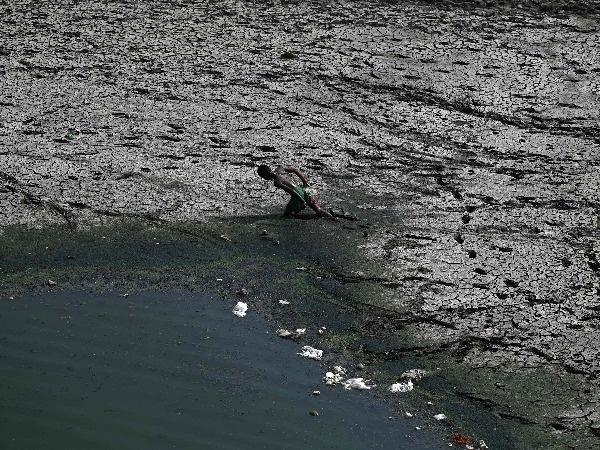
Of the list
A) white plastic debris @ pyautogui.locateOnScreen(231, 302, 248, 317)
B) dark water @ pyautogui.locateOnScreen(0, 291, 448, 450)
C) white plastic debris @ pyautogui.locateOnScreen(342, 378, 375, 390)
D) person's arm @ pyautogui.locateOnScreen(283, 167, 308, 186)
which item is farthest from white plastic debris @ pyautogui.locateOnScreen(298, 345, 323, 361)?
person's arm @ pyautogui.locateOnScreen(283, 167, 308, 186)

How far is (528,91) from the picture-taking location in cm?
1169

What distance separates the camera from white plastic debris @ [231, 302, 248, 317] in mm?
7994

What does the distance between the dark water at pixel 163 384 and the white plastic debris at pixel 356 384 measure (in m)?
0.07

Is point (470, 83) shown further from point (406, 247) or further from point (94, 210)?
point (94, 210)

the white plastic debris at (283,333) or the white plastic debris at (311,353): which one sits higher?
the white plastic debris at (311,353)

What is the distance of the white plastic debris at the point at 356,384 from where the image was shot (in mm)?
7082

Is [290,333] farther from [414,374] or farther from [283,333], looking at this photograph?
[414,374]

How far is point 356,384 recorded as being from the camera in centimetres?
Answer: 709

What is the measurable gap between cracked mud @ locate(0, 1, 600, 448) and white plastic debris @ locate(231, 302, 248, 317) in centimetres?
114

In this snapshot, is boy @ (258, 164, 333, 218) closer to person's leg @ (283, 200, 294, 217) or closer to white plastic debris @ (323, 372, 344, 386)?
person's leg @ (283, 200, 294, 217)

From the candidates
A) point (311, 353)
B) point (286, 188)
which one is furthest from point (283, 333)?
point (286, 188)

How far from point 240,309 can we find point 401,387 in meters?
1.60

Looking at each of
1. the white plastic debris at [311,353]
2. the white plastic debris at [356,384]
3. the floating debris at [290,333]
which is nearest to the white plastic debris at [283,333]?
the floating debris at [290,333]

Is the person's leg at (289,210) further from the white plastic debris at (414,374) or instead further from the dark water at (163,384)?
the white plastic debris at (414,374)
